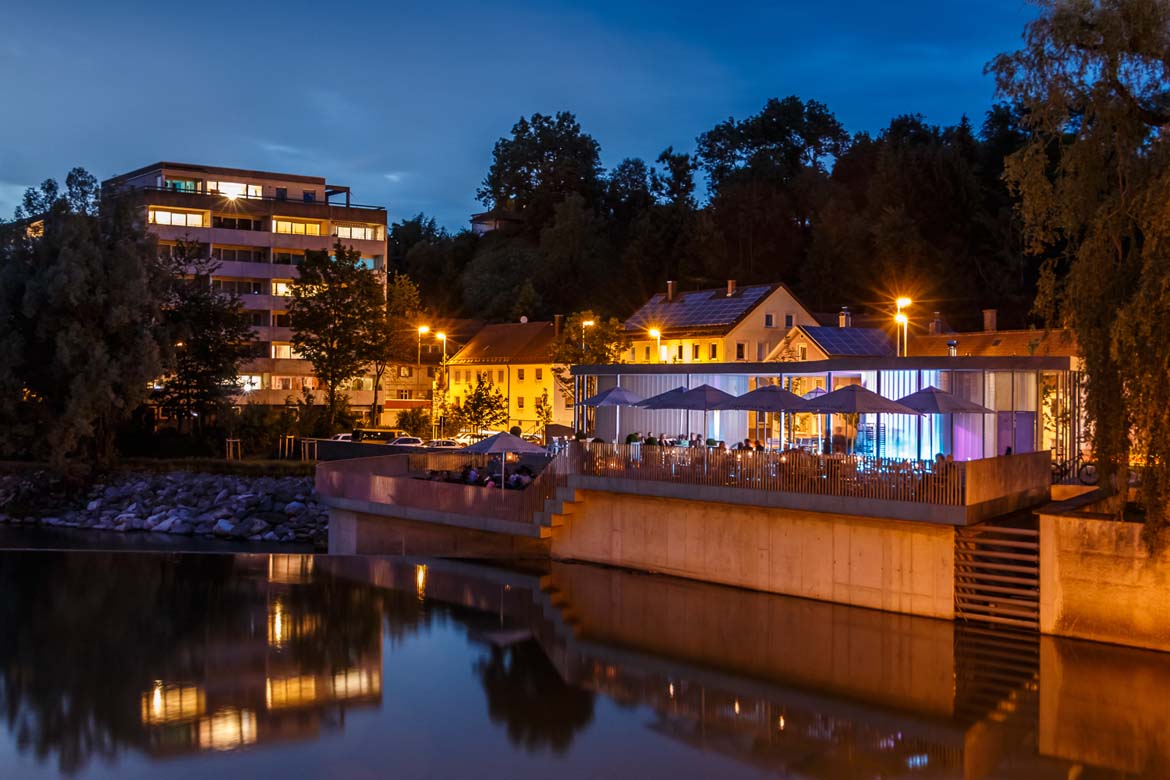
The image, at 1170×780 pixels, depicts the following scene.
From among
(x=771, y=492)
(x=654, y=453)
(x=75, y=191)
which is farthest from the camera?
(x=75, y=191)

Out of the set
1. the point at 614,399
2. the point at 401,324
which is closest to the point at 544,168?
the point at 401,324

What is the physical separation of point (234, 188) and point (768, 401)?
62.1 metres

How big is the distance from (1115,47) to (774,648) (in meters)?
12.0

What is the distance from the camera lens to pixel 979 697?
17.6 metres

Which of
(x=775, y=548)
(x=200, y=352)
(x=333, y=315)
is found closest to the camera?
(x=775, y=548)

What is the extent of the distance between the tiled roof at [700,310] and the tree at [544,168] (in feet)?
143

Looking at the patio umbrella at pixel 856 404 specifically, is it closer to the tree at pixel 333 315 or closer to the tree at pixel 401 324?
the tree at pixel 333 315

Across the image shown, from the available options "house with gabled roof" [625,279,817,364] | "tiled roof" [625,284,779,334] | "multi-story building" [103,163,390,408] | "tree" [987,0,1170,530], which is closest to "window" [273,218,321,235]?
"multi-story building" [103,163,390,408]

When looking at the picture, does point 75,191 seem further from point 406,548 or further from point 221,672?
point 221,672

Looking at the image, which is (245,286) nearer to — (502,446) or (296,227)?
(296,227)

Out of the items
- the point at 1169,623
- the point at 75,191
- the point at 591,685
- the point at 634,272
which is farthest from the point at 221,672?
the point at 634,272

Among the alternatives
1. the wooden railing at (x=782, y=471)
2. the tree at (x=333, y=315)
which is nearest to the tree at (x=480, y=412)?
the tree at (x=333, y=315)

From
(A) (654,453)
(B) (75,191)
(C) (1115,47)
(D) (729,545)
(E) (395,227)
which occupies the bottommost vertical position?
(D) (729,545)

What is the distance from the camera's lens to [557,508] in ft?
94.6
